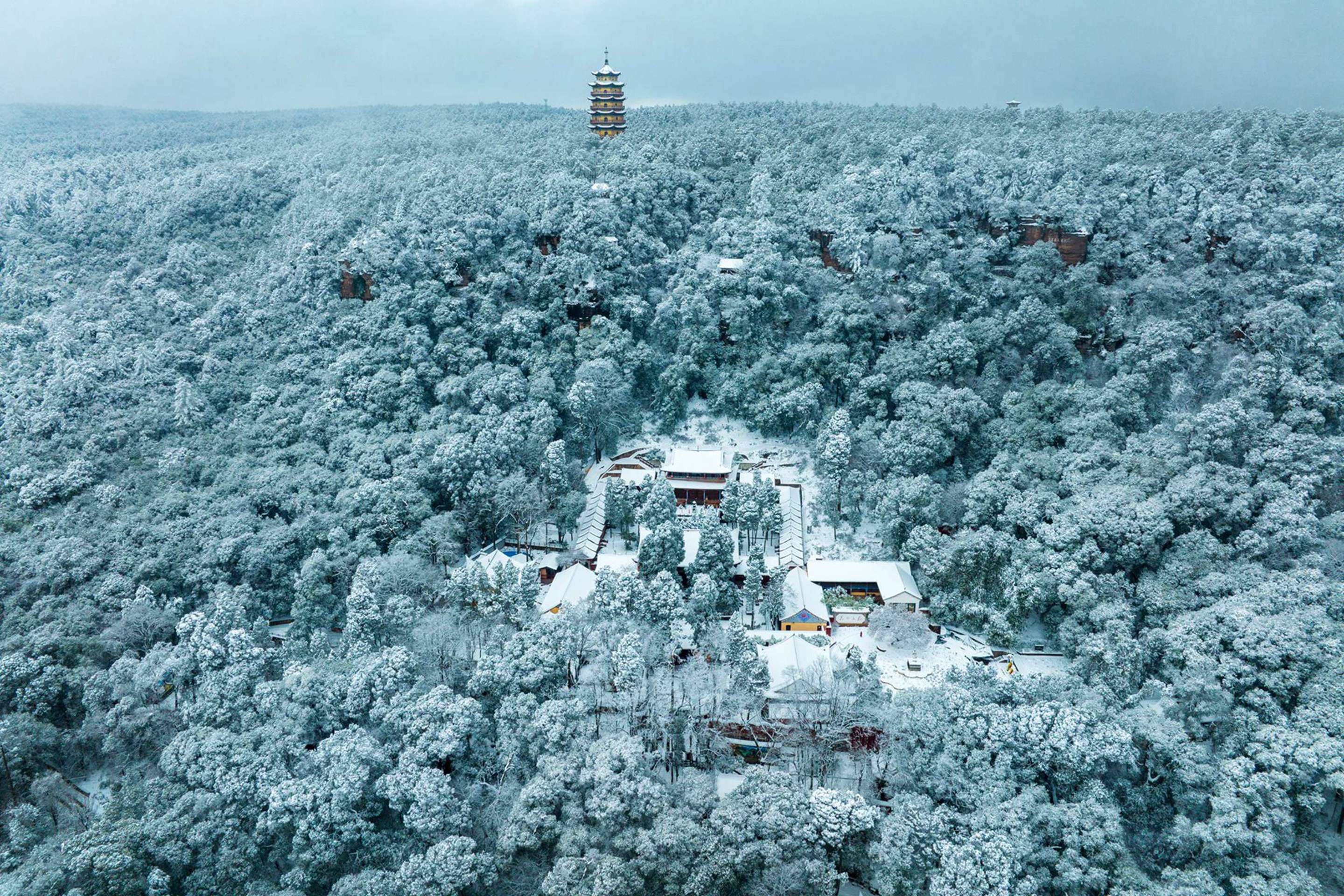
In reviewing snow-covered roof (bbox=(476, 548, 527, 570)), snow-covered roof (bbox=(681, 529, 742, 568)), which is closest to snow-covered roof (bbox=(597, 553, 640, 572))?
snow-covered roof (bbox=(681, 529, 742, 568))

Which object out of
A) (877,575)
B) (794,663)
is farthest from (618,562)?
(877,575)

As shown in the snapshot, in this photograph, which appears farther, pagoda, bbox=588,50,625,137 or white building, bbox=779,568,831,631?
pagoda, bbox=588,50,625,137

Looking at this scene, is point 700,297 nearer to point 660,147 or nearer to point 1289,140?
point 660,147

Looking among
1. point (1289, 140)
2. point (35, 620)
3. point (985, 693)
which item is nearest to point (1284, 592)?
point (985, 693)

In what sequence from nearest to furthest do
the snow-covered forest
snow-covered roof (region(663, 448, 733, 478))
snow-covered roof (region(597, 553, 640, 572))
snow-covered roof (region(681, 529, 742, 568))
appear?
the snow-covered forest
snow-covered roof (region(597, 553, 640, 572))
snow-covered roof (region(681, 529, 742, 568))
snow-covered roof (region(663, 448, 733, 478))

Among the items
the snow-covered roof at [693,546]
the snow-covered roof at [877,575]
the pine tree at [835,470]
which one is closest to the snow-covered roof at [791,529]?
the snow-covered roof at [877,575]

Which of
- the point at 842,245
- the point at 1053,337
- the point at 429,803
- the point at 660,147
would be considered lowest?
the point at 429,803

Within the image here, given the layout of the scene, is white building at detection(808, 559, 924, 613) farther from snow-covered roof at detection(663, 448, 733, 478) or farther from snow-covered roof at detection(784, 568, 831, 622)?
snow-covered roof at detection(663, 448, 733, 478)
